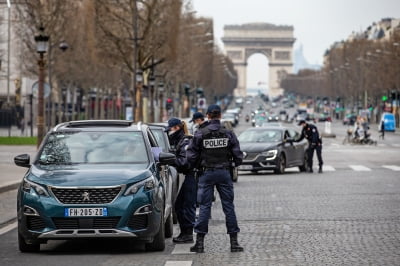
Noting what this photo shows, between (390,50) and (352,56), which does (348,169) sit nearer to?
(390,50)

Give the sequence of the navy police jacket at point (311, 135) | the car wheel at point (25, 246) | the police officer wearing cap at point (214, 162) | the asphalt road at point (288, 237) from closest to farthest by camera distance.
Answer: the asphalt road at point (288, 237) < the car wheel at point (25, 246) < the police officer wearing cap at point (214, 162) < the navy police jacket at point (311, 135)

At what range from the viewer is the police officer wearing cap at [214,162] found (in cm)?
1427

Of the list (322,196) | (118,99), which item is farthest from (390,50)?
(322,196)

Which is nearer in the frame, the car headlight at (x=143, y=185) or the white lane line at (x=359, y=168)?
the car headlight at (x=143, y=185)

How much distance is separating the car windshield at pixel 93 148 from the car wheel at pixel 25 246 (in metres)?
1.11

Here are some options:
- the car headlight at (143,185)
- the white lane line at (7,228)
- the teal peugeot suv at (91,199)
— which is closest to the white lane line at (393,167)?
the white lane line at (7,228)

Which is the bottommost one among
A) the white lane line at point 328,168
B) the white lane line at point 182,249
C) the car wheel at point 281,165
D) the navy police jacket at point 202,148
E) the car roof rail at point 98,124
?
the white lane line at point 328,168

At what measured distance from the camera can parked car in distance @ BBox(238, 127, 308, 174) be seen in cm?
3547

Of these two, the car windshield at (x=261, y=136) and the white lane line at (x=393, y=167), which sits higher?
the car windshield at (x=261, y=136)

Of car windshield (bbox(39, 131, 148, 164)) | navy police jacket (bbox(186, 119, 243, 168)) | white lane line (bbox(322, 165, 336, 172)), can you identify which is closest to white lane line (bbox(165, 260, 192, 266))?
navy police jacket (bbox(186, 119, 243, 168))

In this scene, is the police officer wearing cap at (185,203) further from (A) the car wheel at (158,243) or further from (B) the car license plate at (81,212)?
(B) the car license plate at (81,212)

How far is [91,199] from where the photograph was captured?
13.7 meters

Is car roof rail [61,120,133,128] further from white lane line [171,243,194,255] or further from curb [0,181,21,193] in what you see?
curb [0,181,21,193]

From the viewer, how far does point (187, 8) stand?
9794cm
